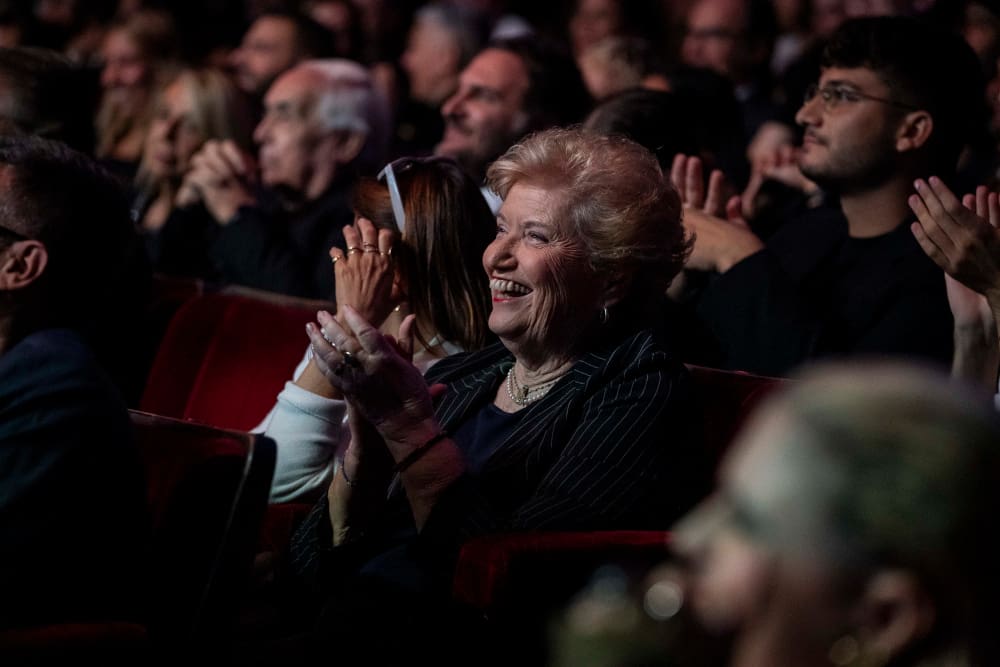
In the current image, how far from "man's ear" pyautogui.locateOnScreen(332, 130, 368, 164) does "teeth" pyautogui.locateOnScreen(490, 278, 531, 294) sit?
234cm

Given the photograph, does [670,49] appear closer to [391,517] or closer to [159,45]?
[159,45]

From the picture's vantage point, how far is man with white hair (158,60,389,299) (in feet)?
14.6

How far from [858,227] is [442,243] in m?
1.14

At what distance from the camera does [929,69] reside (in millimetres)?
3309

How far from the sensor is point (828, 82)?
340cm

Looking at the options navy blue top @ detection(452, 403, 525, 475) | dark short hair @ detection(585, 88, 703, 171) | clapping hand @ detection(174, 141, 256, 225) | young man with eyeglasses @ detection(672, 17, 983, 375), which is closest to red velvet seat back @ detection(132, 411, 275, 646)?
navy blue top @ detection(452, 403, 525, 475)

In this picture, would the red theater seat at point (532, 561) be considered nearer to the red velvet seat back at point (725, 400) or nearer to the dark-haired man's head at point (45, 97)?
the red velvet seat back at point (725, 400)

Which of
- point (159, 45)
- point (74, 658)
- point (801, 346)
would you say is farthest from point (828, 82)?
point (159, 45)

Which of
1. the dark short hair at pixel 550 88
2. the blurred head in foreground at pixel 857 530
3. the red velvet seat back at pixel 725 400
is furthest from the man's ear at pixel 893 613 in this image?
the dark short hair at pixel 550 88

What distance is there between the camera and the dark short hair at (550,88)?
4.38 meters

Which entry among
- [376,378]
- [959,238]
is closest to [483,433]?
[376,378]

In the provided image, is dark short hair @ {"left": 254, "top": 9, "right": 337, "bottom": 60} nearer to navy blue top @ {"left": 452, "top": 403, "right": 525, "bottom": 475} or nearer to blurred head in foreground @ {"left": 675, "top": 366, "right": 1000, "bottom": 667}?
navy blue top @ {"left": 452, "top": 403, "right": 525, "bottom": 475}

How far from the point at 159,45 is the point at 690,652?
559 cm

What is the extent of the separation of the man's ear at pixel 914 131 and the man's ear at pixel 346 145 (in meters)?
2.01
